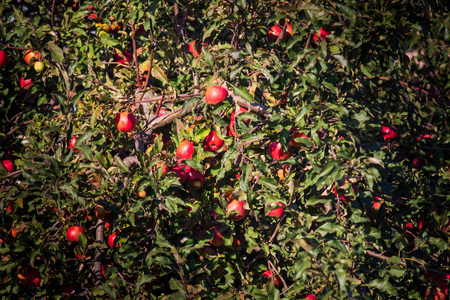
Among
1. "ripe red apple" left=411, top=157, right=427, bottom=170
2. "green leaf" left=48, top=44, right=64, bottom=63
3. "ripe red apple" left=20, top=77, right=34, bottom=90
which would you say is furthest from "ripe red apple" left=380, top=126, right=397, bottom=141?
"ripe red apple" left=20, top=77, right=34, bottom=90

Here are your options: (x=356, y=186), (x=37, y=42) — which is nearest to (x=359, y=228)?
(x=356, y=186)

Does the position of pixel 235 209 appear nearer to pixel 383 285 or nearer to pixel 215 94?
pixel 215 94

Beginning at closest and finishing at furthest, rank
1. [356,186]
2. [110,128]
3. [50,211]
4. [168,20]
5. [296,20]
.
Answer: [296,20], [356,186], [110,128], [50,211], [168,20]

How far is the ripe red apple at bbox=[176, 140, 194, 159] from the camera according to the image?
6.68 ft

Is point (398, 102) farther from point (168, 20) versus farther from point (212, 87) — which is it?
point (168, 20)

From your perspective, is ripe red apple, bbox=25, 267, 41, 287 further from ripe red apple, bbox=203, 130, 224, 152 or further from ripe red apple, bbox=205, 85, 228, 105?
ripe red apple, bbox=205, 85, 228, 105

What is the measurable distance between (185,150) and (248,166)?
0.51m

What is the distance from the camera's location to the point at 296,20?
1.78m

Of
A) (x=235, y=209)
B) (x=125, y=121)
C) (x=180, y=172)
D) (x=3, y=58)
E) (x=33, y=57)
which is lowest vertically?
(x=235, y=209)

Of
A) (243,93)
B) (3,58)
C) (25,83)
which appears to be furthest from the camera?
(25,83)

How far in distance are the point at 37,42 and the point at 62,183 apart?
3.42 feet

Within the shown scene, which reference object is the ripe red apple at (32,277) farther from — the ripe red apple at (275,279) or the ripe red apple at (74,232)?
the ripe red apple at (275,279)

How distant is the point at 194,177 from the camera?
2.11 meters

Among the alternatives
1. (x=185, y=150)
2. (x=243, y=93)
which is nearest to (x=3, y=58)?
(x=185, y=150)
